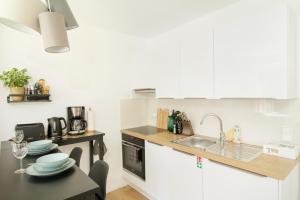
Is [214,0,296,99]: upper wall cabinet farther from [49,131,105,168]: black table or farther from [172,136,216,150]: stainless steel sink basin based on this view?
[49,131,105,168]: black table

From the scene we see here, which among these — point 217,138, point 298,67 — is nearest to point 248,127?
point 217,138

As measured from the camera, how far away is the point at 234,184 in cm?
150

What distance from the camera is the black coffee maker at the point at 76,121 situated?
2.26 m

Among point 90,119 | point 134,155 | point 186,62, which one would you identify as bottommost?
point 134,155

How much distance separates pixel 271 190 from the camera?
1297mm

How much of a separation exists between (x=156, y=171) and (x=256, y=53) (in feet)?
5.62

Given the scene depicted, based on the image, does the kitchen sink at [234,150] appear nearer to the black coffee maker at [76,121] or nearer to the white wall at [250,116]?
the white wall at [250,116]

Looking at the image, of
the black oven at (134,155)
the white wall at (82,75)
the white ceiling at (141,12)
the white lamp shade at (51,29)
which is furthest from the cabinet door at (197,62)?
the white lamp shade at (51,29)

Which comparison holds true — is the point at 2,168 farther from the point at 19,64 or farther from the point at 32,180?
the point at 19,64

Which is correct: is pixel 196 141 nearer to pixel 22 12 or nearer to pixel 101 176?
pixel 101 176

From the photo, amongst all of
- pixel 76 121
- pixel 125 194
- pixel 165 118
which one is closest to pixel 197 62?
pixel 165 118

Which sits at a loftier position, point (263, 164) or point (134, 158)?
point (263, 164)

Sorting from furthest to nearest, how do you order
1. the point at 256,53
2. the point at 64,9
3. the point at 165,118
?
the point at 165,118 < the point at 256,53 < the point at 64,9

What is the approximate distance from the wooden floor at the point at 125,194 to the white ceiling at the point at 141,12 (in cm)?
249
